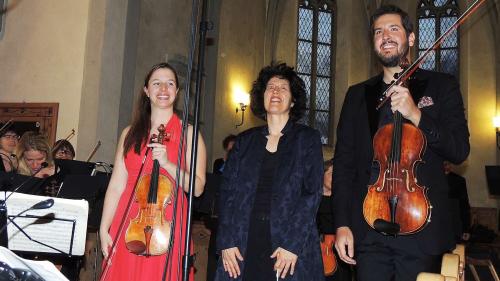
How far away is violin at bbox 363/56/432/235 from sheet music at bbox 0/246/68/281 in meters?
1.37

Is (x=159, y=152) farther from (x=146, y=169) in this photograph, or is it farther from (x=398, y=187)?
(x=398, y=187)

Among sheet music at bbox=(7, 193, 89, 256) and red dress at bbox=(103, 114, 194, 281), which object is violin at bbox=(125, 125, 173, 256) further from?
sheet music at bbox=(7, 193, 89, 256)

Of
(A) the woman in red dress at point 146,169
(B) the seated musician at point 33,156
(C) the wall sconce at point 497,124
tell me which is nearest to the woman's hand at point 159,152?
(A) the woman in red dress at point 146,169

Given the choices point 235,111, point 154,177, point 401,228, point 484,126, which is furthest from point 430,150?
point 484,126

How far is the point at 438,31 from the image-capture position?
15.0 m

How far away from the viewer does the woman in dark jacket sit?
2.83 meters

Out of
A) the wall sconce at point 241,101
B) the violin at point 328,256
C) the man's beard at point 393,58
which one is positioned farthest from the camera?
the wall sconce at point 241,101

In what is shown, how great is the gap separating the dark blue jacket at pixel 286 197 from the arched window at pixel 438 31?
12.6 m

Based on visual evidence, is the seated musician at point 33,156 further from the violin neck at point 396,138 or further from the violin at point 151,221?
the violin neck at point 396,138

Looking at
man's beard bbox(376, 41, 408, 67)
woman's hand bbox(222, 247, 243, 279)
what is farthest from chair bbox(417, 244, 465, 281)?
woman's hand bbox(222, 247, 243, 279)

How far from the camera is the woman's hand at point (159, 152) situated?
2.98 m

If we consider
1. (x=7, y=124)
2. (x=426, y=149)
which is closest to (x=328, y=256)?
(x=426, y=149)

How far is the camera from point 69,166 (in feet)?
16.8

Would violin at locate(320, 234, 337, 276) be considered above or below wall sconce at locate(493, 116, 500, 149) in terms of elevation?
below
